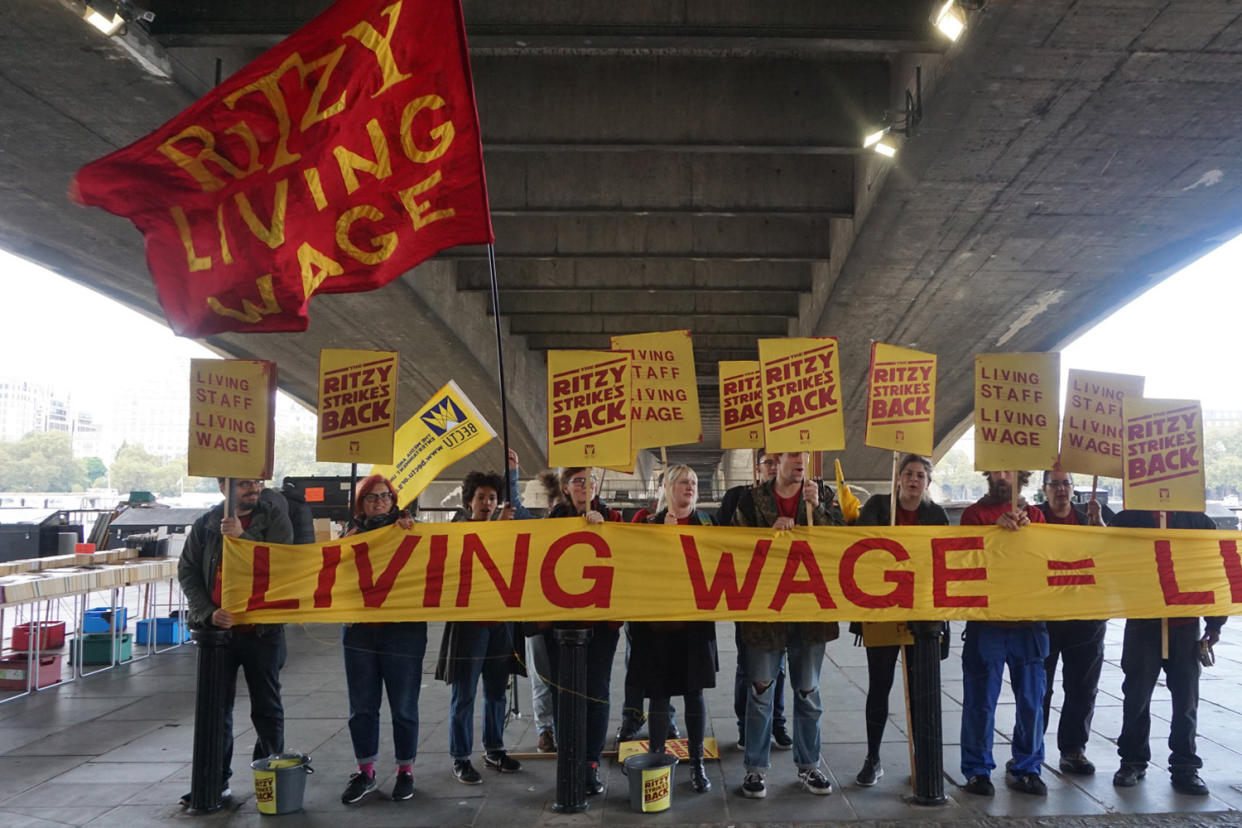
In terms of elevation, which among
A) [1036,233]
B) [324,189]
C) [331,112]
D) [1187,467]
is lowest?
[1187,467]

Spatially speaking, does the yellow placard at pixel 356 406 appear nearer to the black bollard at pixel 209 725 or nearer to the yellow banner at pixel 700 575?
the yellow banner at pixel 700 575

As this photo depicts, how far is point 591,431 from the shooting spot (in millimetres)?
5387

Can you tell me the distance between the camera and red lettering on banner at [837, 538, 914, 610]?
531cm

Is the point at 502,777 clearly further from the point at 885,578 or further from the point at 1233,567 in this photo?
the point at 1233,567

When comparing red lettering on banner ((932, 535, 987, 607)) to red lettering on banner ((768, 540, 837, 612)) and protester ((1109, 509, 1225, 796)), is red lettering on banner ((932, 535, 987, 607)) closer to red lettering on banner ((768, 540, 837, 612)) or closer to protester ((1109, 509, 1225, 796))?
red lettering on banner ((768, 540, 837, 612))

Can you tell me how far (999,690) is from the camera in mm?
5383

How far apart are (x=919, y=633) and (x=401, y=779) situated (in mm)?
3285

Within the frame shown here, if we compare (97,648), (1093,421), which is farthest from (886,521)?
(97,648)

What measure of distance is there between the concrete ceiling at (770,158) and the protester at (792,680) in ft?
15.7

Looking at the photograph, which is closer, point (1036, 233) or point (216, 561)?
point (216, 561)

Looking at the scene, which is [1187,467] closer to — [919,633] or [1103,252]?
[919,633]

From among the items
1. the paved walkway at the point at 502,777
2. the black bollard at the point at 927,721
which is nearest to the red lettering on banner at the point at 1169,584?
the paved walkway at the point at 502,777

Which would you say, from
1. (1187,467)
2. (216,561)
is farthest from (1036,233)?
(216,561)

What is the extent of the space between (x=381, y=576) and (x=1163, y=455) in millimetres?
5068
